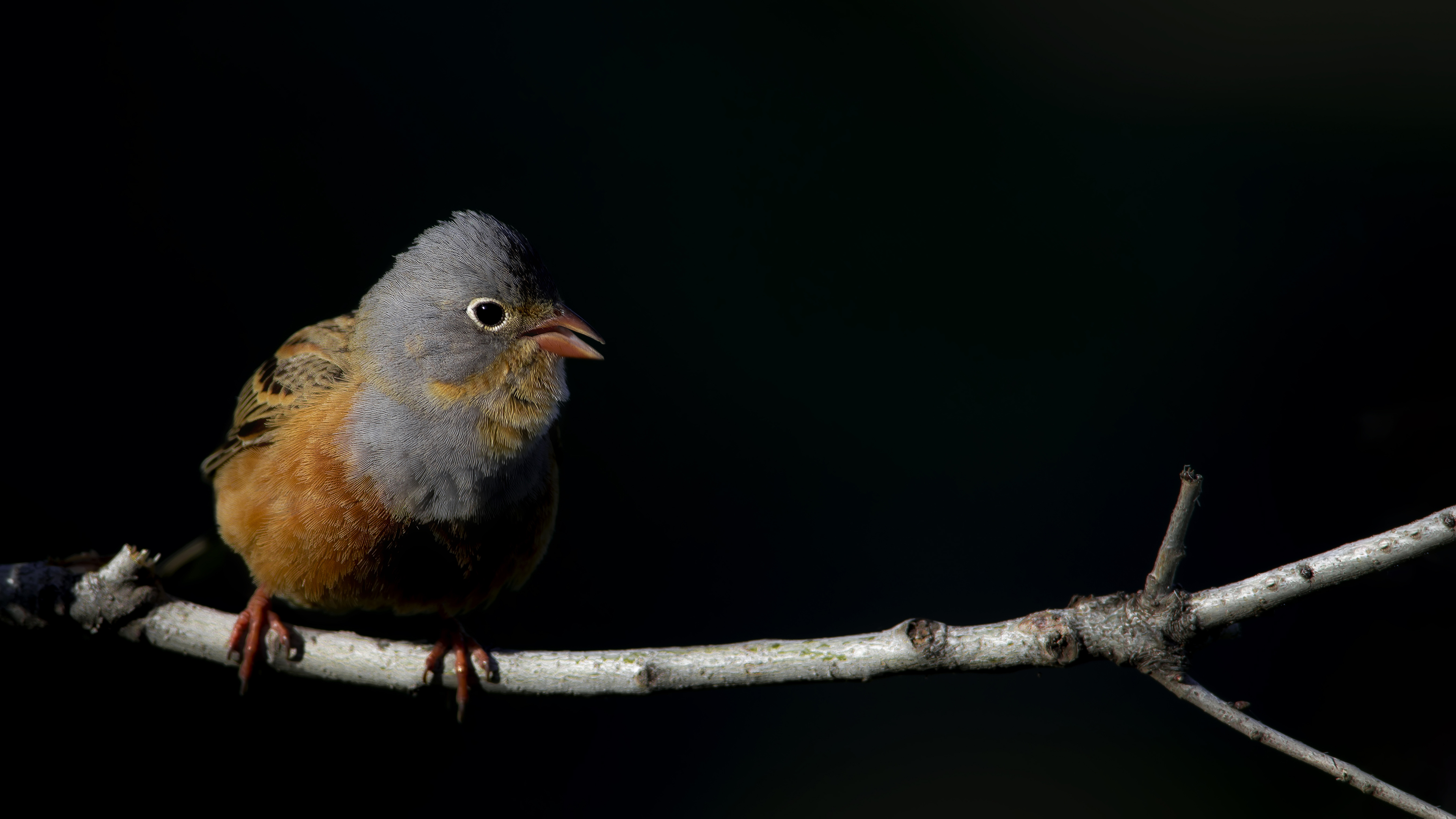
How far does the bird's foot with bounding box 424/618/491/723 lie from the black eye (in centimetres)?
78

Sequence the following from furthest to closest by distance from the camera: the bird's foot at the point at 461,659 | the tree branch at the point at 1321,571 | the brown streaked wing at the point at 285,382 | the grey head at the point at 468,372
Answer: the brown streaked wing at the point at 285,382
the grey head at the point at 468,372
the bird's foot at the point at 461,659
the tree branch at the point at 1321,571

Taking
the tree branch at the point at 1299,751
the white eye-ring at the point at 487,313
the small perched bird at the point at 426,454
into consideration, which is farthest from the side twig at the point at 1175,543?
the white eye-ring at the point at 487,313

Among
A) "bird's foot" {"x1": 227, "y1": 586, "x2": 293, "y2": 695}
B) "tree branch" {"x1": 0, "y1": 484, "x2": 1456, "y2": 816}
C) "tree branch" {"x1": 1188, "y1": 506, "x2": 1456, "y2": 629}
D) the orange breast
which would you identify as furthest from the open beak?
"tree branch" {"x1": 1188, "y1": 506, "x2": 1456, "y2": 629}

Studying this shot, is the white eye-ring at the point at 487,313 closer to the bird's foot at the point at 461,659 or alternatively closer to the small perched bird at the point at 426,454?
the small perched bird at the point at 426,454

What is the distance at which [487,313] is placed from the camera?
2371 mm

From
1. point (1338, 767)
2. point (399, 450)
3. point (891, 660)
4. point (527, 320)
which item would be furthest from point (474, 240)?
point (1338, 767)

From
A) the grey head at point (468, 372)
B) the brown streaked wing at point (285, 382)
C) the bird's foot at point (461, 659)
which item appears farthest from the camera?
the brown streaked wing at point (285, 382)

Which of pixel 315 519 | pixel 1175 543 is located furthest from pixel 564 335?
pixel 1175 543

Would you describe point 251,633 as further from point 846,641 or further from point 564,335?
point 846,641

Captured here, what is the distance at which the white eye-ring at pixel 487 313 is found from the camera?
2354 mm

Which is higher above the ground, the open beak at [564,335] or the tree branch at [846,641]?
the open beak at [564,335]

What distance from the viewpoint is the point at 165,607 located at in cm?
218

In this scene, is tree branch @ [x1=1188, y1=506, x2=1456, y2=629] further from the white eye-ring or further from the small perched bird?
the white eye-ring

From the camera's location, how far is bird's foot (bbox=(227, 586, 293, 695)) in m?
2.22
